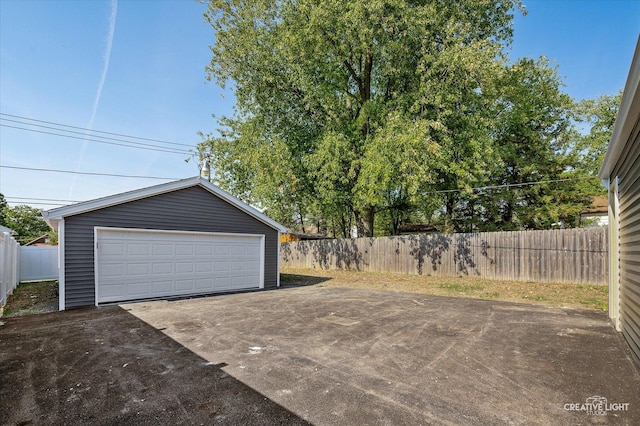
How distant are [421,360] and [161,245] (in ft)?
24.3

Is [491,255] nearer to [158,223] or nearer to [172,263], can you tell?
[172,263]

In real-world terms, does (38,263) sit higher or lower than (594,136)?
lower

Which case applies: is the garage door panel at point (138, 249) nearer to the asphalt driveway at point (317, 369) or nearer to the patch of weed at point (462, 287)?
the asphalt driveway at point (317, 369)

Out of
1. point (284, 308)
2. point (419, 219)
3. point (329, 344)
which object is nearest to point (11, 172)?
point (284, 308)

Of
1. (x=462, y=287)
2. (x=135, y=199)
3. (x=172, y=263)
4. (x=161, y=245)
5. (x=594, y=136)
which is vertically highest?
(x=594, y=136)

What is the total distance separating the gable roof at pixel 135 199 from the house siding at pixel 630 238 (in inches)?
348

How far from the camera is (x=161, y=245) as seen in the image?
343 inches

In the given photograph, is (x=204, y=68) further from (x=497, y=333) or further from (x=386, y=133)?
(x=497, y=333)

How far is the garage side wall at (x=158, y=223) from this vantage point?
743cm

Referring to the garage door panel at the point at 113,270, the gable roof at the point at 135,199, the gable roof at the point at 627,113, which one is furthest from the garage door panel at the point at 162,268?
the gable roof at the point at 627,113

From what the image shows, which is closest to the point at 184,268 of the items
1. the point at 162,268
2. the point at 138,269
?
the point at 162,268

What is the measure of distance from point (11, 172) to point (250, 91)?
18.0 m

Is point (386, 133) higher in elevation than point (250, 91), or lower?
lower

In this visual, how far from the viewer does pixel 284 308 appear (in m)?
7.20
